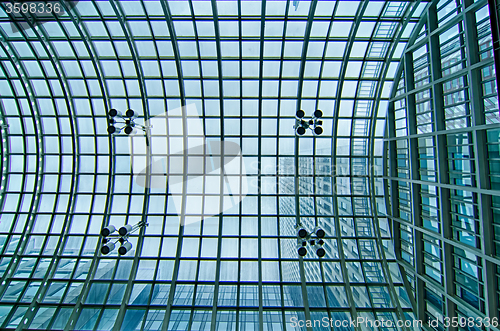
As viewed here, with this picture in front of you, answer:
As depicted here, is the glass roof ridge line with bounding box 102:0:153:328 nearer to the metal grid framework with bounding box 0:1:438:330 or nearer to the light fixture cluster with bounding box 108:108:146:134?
the metal grid framework with bounding box 0:1:438:330

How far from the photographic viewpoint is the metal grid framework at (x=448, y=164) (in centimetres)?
979

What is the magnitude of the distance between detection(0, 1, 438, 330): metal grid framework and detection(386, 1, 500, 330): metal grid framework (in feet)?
3.67

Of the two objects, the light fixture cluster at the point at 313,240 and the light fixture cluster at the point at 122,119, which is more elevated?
the light fixture cluster at the point at 122,119

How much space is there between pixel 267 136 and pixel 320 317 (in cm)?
1170

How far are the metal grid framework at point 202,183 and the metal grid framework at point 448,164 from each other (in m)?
1.12

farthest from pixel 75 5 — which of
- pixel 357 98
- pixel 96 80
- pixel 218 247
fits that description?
pixel 357 98

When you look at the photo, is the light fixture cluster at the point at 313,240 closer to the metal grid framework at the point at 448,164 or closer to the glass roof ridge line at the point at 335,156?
the glass roof ridge line at the point at 335,156

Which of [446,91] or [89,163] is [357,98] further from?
[89,163]

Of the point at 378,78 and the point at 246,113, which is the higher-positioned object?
the point at 378,78

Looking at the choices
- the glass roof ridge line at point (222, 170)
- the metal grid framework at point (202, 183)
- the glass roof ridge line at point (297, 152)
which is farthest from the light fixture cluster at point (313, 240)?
the glass roof ridge line at point (222, 170)

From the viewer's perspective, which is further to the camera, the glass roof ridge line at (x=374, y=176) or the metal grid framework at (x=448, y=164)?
the glass roof ridge line at (x=374, y=176)

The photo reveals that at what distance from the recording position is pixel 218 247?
15.7m

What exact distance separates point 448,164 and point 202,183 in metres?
14.4

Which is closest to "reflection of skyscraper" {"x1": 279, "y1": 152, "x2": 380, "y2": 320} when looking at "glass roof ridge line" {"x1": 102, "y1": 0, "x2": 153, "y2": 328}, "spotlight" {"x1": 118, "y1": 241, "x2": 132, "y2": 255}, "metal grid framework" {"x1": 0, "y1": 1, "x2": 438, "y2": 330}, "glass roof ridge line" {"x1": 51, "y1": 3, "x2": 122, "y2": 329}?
"metal grid framework" {"x1": 0, "y1": 1, "x2": 438, "y2": 330}
